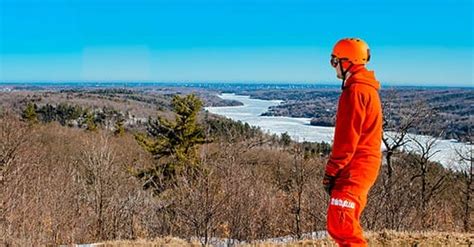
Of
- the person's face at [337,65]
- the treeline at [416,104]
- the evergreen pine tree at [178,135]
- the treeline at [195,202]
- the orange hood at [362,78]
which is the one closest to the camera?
the orange hood at [362,78]

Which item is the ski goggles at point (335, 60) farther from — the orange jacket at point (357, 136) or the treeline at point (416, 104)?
the treeline at point (416, 104)

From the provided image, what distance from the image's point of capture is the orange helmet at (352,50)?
547 cm

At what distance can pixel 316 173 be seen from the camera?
104ft

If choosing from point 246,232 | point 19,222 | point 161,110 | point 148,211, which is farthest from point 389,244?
point 161,110

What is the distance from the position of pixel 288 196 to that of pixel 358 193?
27.3 m

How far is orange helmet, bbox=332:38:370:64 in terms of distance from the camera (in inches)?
215

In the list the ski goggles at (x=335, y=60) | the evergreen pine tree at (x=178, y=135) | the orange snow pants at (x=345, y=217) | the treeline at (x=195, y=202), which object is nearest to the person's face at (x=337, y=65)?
the ski goggles at (x=335, y=60)

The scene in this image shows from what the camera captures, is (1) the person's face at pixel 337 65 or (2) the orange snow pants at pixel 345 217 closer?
(2) the orange snow pants at pixel 345 217

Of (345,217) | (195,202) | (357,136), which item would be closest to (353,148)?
(357,136)

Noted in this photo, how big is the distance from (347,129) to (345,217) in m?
0.92

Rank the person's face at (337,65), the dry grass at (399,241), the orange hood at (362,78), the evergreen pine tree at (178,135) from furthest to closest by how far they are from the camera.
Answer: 1. the evergreen pine tree at (178,135)
2. the dry grass at (399,241)
3. the person's face at (337,65)
4. the orange hood at (362,78)

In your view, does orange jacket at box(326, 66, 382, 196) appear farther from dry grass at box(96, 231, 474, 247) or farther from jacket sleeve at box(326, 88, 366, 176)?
dry grass at box(96, 231, 474, 247)

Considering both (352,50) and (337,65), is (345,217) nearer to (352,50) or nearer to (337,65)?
(337,65)

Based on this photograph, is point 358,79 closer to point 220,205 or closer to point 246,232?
point 220,205
